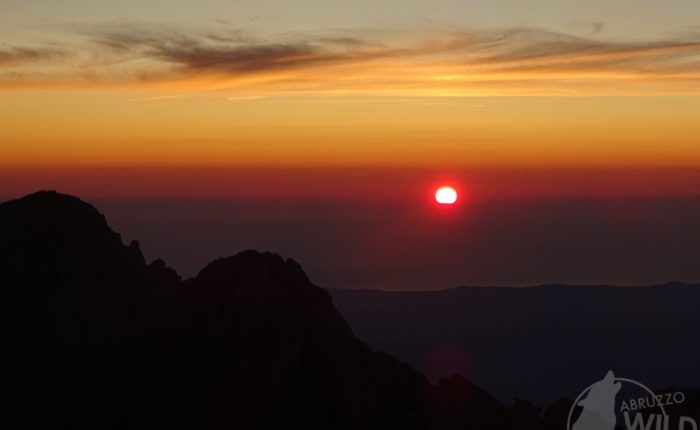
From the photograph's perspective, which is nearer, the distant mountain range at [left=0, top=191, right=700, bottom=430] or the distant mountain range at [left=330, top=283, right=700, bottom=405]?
the distant mountain range at [left=0, top=191, right=700, bottom=430]

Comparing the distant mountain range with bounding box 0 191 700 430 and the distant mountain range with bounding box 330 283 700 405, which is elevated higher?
the distant mountain range with bounding box 330 283 700 405

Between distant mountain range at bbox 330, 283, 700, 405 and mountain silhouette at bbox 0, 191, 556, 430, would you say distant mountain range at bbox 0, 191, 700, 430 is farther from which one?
distant mountain range at bbox 330, 283, 700, 405

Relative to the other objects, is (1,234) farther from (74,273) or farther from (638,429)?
(638,429)

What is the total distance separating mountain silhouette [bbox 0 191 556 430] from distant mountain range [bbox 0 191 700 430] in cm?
6

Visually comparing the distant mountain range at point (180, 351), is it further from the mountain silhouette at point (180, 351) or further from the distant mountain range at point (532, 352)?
the distant mountain range at point (532, 352)

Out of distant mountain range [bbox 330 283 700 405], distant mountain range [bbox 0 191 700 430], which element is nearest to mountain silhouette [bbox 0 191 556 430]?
distant mountain range [bbox 0 191 700 430]

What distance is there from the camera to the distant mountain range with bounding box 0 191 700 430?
160 ft

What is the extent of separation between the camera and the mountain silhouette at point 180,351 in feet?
160

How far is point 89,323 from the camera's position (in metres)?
51.9

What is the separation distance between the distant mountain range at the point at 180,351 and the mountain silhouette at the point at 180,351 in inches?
2.3

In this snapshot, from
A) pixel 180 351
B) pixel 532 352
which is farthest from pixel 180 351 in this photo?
pixel 532 352

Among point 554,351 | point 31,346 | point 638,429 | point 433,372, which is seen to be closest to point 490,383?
point 433,372

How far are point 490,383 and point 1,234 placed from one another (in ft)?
370

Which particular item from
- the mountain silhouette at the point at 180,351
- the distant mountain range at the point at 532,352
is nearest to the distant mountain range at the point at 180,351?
the mountain silhouette at the point at 180,351
